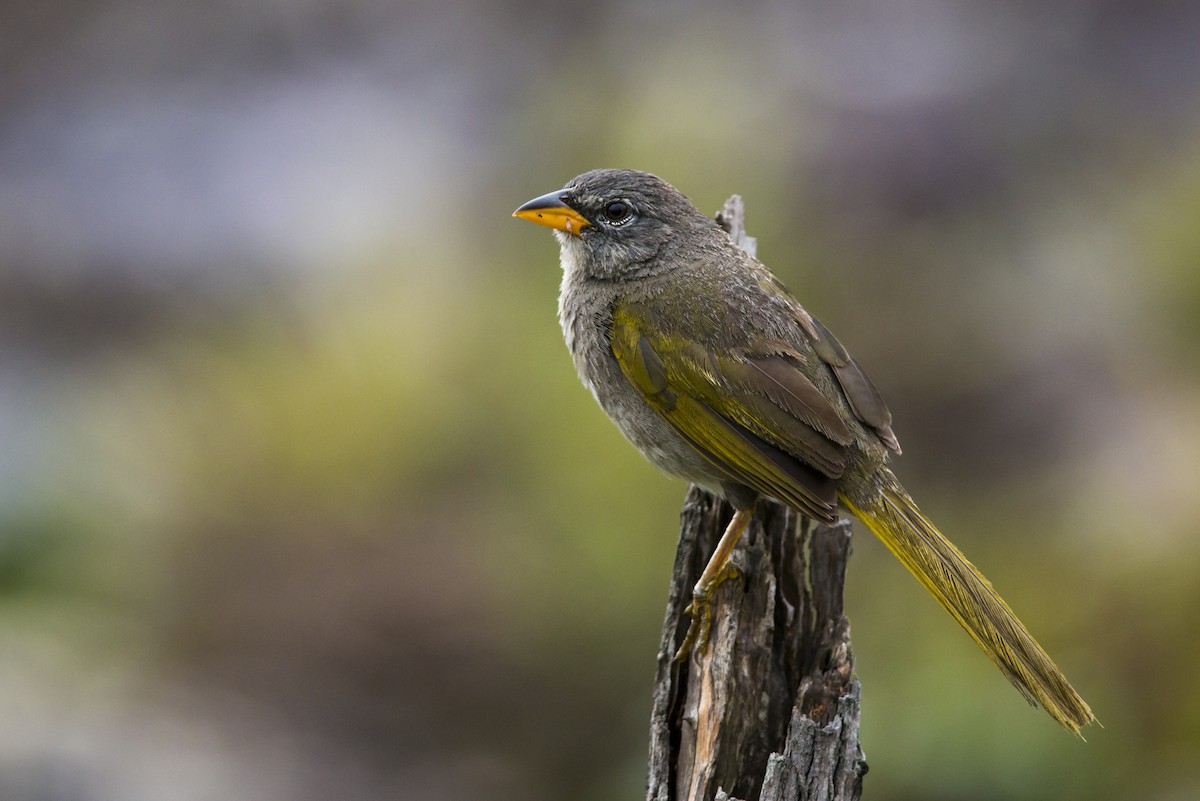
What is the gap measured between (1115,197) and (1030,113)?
1.30 m

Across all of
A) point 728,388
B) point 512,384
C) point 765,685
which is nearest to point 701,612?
point 765,685

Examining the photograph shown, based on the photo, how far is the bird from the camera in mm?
3975

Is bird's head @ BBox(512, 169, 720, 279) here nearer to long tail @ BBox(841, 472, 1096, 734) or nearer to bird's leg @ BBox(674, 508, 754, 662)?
bird's leg @ BBox(674, 508, 754, 662)

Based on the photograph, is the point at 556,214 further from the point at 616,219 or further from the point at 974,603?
the point at 974,603

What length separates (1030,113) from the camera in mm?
9328

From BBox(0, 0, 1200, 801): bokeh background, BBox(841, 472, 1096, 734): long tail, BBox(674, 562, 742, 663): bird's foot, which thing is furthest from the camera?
BBox(0, 0, 1200, 801): bokeh background

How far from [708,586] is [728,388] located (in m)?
0.69

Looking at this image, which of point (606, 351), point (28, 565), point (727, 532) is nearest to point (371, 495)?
point (28, 565)

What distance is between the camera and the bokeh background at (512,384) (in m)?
5.88

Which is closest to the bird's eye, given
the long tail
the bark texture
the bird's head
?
the bird's head

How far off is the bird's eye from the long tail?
143 centimetres

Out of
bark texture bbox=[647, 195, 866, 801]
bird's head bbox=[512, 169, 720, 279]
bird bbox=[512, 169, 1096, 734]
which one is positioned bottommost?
bark texture bbox=[647, 195, 866, 801]

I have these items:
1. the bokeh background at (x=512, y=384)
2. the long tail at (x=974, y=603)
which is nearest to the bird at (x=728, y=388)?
the long tail at (x=974, y=603)

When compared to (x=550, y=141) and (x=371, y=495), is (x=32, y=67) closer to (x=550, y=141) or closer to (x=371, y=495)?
(x=550, y=141)
